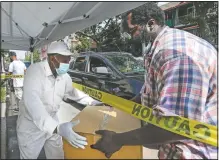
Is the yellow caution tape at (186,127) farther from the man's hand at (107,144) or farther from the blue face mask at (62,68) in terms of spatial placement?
the blue face mask at (62,68)

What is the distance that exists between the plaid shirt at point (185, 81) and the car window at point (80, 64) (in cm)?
83

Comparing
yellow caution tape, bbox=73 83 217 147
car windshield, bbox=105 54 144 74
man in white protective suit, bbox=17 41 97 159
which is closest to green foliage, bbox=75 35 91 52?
car windshield, bbox=105 54 144 74

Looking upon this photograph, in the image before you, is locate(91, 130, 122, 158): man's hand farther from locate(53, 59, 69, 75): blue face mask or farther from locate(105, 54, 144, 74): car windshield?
locate(105, 54, 144, 74): car windshield

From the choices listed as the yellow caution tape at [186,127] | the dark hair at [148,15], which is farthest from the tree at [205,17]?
the yellow caution tape at [186,127]

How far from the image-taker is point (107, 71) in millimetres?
1898

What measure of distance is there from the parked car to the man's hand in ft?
1.60

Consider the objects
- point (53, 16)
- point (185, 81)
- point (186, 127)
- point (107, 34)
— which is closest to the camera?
point (185, 81)

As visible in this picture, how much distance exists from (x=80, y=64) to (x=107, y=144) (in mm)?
784

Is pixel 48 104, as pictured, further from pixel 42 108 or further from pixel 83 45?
pixel 83 45

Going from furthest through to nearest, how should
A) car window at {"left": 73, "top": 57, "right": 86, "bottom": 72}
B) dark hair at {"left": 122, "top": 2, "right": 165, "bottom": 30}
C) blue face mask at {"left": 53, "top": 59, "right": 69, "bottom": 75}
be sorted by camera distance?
car window at {"left": 73, "top": 57, "right": 86, "bottom": 72} < blue face mask at {"left": 53, "top": 59, "right": 69, "bottom": 75} < dark hair at {"left": 122, "top": 2, "right": 165, "bottom": 30}

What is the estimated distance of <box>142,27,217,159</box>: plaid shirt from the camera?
895 mm

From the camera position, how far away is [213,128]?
3.39 ft

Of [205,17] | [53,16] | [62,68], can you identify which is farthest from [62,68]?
[205,17]

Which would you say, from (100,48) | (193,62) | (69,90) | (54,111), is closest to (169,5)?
(100,48)
